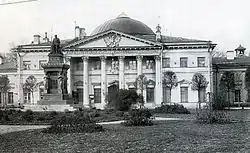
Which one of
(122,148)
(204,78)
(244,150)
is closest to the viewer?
(244,150)

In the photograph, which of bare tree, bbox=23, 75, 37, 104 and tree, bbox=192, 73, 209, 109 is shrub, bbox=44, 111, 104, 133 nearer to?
tree, bbox=192, 73, 209, 109

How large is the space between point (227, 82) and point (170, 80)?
9323 mm

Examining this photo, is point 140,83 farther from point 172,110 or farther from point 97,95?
point 172,110

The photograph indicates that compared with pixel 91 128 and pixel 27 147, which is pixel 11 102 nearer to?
pixel 91 128

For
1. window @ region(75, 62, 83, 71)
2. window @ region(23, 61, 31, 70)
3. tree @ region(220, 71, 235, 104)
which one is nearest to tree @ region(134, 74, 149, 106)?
window @ region(75, 62, 83, 71)

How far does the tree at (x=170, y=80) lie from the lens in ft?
168

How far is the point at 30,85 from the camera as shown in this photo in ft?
170

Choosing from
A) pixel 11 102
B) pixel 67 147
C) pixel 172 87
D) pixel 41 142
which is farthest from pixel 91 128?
pixel 11 102

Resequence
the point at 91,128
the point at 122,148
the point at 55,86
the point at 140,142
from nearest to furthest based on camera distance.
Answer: the point at 122,148, the point at 140,142, the point at 91,128, the point at 55,86

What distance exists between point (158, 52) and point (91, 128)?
1492 inches

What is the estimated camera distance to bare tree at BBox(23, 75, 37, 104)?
52.0 meters

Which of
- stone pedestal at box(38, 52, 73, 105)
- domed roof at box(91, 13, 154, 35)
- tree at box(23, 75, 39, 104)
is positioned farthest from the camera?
domed roof at box(91, 13, 154, 35)

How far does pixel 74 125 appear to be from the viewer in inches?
635

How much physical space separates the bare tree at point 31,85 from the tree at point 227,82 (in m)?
25.0
